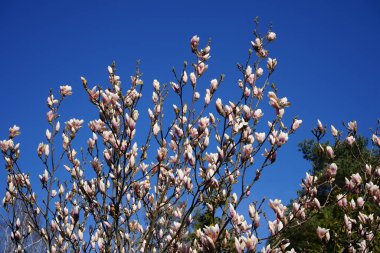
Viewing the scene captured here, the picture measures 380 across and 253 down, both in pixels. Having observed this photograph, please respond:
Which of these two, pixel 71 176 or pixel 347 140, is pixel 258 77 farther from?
pixel 71 176

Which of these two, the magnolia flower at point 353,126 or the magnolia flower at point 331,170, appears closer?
the magnolia flower at point 331,170

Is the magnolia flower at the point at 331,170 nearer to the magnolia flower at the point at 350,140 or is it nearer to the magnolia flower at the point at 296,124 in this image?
the magnolia flower at the point at 296,124

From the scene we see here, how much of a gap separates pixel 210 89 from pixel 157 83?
675mm

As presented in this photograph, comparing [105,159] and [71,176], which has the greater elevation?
[71,176]

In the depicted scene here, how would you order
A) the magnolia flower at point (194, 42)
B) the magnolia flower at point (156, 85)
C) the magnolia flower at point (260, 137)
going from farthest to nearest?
the magnolia flower at point (156, 85) < the magnolia flower at point (194, 42) < the magnolia flower at point (260, 137)

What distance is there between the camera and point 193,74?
131 inches

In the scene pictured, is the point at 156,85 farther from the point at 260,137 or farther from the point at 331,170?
the point at 331,170

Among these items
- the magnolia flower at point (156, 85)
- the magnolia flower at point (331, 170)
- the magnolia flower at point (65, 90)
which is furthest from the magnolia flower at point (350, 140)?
the magnolia flower at point (65, 90)

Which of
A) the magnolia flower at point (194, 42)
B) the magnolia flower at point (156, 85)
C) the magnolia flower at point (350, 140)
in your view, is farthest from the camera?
the magnolia flower at point (350, 140)

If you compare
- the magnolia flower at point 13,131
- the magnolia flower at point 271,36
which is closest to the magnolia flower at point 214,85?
the magnolia flower at point 271,36

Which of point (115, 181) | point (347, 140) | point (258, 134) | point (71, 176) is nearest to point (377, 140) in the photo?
point (347, 140)

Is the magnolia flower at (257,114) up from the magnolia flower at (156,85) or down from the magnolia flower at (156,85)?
down

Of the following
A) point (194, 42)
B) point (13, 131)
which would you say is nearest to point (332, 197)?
point (194, 42)

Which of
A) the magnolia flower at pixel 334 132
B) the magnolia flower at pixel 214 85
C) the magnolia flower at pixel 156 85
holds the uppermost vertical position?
the magnolia flower at pixel 156 85
